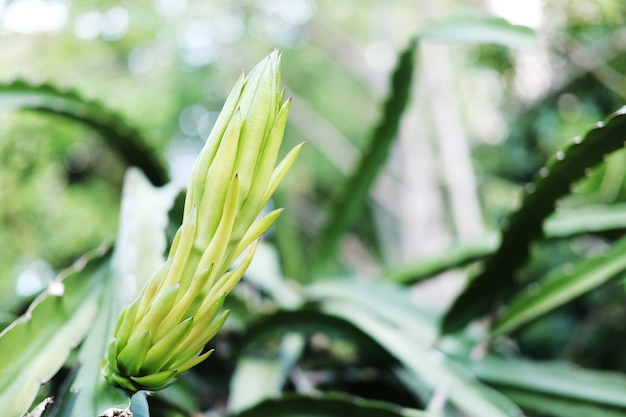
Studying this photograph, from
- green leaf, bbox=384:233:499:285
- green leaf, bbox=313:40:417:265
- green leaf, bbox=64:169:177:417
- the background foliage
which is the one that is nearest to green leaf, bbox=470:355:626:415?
the background foliage

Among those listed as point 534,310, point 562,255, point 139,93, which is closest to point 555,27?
point 562,255

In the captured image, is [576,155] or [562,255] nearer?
[576,155]

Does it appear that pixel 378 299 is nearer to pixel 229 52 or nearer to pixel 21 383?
pixel 21 383

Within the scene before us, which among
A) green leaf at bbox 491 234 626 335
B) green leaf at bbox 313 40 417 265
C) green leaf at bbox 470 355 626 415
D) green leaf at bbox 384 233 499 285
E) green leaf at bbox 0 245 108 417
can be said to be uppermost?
green leaf at bbox 313 40 417 265

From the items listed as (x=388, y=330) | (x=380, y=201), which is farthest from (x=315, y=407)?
(x=380, y=201)

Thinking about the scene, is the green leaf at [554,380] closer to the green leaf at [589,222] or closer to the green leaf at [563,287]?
the green leaf at [563,287]

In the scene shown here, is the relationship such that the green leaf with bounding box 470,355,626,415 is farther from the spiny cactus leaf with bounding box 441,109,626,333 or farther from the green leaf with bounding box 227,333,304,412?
the green leaf with bounding box 227,333,304,412

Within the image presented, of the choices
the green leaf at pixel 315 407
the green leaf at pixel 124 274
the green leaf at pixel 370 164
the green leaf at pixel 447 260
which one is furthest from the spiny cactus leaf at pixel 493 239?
the green leaf at pixel 124 274
